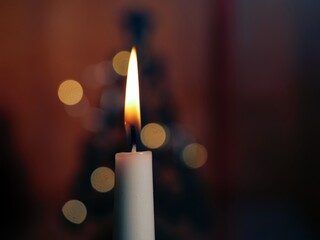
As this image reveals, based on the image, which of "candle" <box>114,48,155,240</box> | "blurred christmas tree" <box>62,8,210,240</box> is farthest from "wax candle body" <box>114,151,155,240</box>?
"blurred christmas tree" <box>62,8,210,240</box>

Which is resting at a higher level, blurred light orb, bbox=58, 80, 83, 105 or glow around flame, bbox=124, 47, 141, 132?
blurred light orb, bbox=58, 80, 83, 105

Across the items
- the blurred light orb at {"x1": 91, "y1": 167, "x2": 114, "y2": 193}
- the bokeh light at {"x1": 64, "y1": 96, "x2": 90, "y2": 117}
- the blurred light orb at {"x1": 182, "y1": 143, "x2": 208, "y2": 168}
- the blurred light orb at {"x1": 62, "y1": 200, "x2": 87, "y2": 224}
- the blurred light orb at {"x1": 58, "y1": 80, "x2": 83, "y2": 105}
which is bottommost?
the blurred light orb at {"x1": 62, "y1": 200, "x2": 87, "y2": 224}

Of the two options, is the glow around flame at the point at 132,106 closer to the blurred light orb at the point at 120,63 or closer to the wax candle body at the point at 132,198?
the wax candle body at the point at 132,198

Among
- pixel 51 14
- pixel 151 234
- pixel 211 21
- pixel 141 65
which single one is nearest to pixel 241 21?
pixel 211 21

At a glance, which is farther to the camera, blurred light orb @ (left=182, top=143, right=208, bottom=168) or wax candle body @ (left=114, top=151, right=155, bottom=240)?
blurred light orb @ (left=182, top=143, right=208, bottom=168)

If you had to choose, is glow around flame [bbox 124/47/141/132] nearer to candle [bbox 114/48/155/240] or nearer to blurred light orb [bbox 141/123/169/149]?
candle [bbox 114/48/155/240]

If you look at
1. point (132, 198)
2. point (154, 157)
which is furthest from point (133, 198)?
point (154, 157)

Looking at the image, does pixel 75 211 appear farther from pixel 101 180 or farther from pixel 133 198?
pixel 133 198
